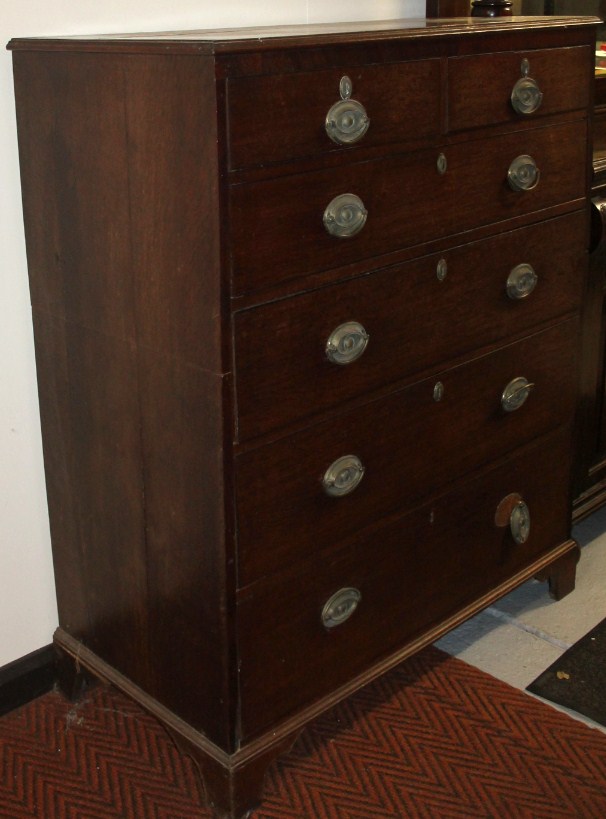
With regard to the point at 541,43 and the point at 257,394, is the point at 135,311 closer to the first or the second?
the point at 257,394

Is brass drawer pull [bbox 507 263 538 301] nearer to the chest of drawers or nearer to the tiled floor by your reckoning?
the chest of drawers

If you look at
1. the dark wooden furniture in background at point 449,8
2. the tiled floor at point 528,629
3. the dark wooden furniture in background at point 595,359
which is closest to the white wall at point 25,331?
the dark wooden furniture in background at point 449,8

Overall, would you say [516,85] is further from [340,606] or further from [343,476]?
[340,606]

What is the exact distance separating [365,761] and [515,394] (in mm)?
782

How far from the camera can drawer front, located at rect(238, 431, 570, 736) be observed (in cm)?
178

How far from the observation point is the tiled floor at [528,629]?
90.4 inches

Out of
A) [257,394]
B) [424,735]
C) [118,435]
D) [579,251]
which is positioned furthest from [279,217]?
[424,735]

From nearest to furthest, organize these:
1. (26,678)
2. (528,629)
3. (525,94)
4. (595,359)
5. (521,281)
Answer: (525,94)
(521,281)
(26,678)
(528,629)
(595,359)

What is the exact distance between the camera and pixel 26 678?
Answer: 7.09 ft

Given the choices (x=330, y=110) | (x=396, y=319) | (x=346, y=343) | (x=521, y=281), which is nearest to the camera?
(x=330, y=110)

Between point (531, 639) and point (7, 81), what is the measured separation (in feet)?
5.29

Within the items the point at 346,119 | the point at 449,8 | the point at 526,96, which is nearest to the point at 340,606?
the point at 346,119

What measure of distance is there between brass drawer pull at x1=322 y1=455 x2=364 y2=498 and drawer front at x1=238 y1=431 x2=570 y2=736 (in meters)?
0.13

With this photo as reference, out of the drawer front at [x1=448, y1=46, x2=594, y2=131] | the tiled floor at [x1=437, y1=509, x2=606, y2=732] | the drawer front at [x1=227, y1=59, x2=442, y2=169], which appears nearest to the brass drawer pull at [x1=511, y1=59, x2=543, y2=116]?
the drawer front at [x1=448, y1=46, x2=594, y2=131]
